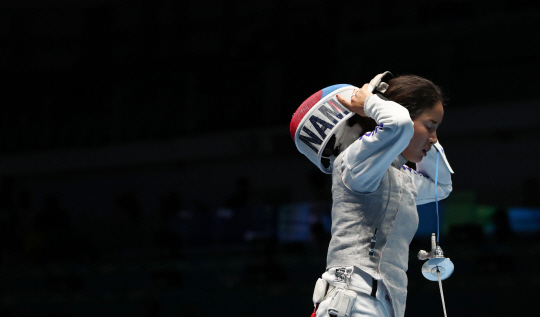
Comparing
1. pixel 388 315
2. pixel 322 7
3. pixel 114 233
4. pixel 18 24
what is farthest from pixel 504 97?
pixel 18 24

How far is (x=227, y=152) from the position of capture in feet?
25.9

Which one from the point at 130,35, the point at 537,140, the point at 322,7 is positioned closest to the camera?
the point at 537,140

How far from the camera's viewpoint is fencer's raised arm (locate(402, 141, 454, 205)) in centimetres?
184

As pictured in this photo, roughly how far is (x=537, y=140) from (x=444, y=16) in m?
1.69

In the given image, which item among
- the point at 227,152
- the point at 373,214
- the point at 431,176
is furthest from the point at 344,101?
the point at 227,152

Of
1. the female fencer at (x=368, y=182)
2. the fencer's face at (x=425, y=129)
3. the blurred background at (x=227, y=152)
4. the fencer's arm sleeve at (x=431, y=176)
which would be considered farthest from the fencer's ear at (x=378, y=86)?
the blurred background at (x=227, y=152)

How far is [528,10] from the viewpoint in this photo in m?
6.55

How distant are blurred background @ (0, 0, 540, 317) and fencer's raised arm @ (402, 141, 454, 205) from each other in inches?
125

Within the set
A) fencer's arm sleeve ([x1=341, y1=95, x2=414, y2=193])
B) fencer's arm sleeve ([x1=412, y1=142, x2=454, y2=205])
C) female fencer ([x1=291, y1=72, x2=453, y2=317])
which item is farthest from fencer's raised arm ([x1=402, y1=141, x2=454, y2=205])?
fencer's arm sleeve ([x1=341, y1=95, x2=414, y2=193])

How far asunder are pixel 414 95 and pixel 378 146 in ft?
0.80

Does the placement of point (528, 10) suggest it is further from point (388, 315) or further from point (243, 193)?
point (388, 315)

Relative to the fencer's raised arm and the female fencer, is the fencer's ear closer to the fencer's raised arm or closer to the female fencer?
the female fencer

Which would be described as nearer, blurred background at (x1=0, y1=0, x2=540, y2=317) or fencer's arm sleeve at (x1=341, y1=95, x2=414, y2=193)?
fencer's arm sleeve at (x1=341, y1=95, x2=414, y2=193)

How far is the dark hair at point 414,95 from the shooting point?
1599mm
